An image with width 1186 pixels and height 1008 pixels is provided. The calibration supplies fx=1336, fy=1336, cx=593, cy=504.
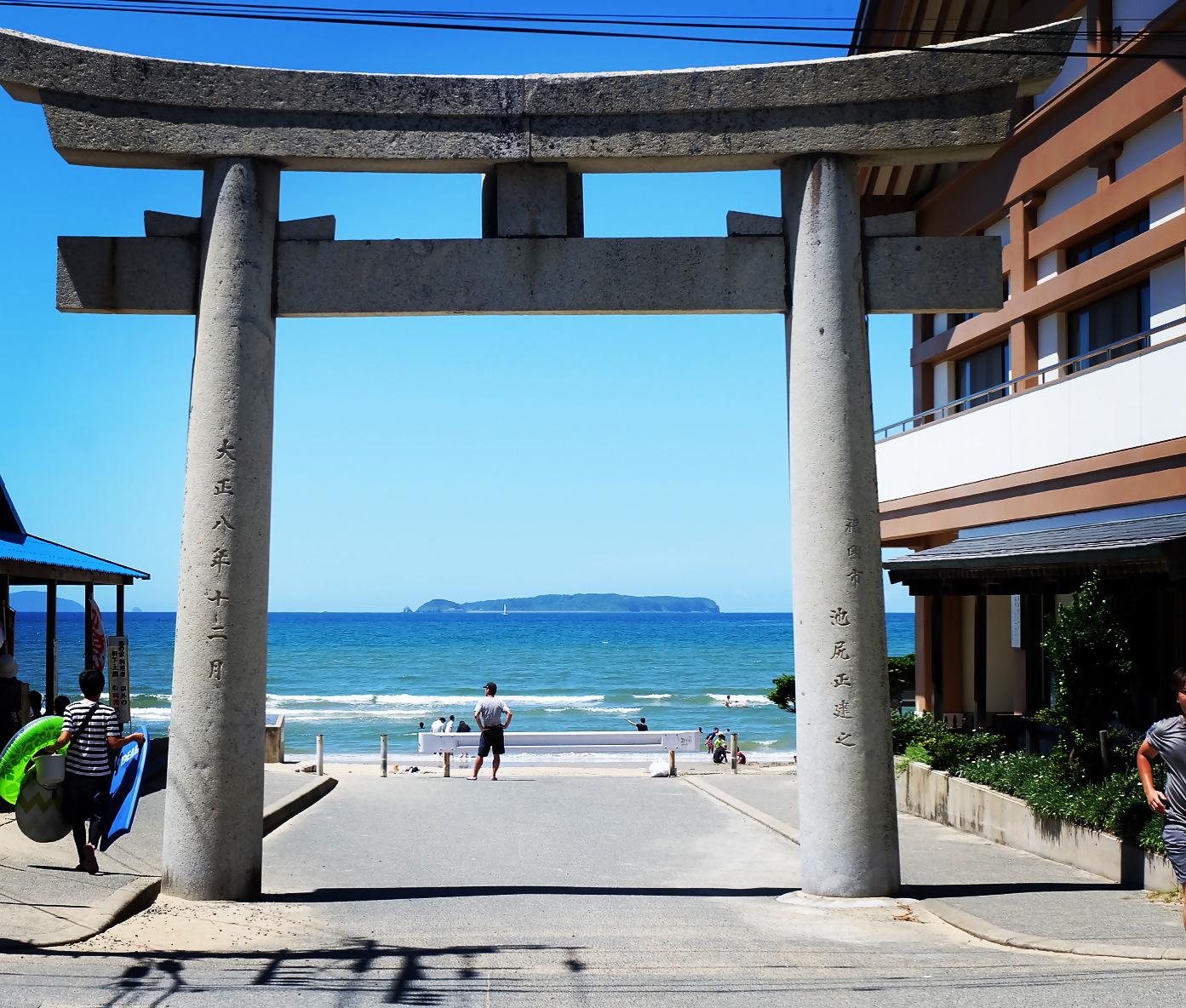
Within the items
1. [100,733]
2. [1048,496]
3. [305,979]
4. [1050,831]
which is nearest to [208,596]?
[100,733]

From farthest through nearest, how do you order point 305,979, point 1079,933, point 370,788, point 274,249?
point 370,788
point 274,249
point 1079,933
point 305,979

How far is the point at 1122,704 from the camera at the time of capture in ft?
44.3

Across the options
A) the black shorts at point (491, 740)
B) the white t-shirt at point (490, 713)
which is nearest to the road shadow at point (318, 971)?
the white t-shirt at point (490, 713)

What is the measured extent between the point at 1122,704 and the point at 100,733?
384 inches

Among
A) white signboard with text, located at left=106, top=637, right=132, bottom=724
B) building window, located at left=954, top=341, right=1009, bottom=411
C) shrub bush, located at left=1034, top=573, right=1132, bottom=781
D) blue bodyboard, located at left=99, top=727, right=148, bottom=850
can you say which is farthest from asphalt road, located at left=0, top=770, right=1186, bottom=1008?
building window, located at left=954, top=341, right=1009, bottom=411

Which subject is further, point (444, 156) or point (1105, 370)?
point (1105, 370)

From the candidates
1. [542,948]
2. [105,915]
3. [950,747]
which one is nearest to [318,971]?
[542,948]

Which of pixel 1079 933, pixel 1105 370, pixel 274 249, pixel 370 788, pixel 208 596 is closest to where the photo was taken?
pixel 1079 933

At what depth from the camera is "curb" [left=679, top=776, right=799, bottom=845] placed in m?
15.8

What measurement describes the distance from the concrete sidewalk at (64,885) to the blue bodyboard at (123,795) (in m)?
0.34

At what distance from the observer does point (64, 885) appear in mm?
10133

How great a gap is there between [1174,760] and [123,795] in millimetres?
8135

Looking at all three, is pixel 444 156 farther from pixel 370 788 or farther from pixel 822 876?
pixel 370 788

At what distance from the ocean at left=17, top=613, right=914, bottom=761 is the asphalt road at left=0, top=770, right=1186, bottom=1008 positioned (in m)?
28.3
